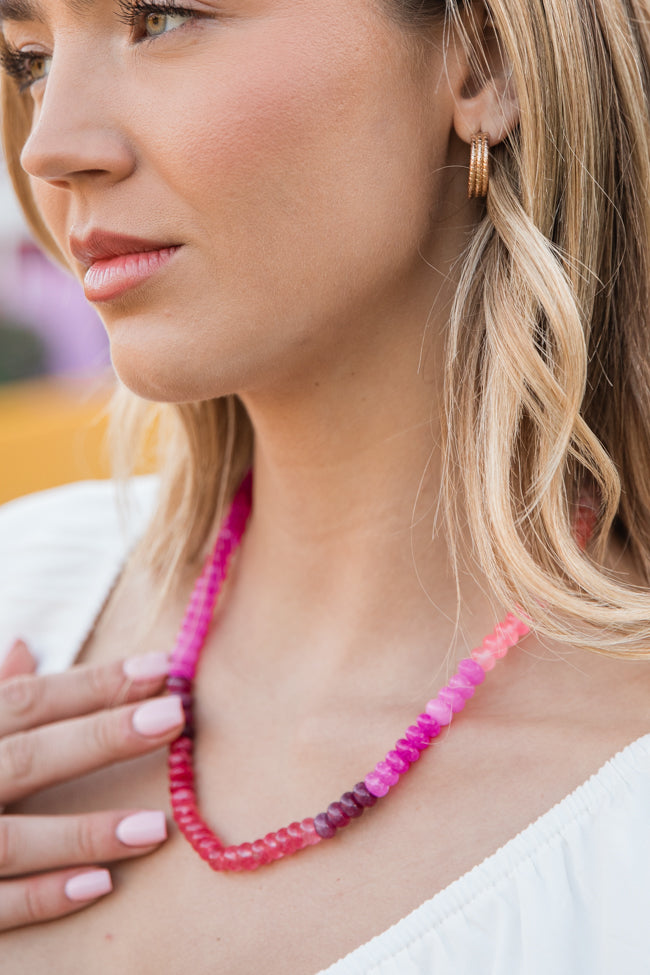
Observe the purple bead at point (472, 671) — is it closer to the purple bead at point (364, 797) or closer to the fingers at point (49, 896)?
the purple bead at point (364, 797)

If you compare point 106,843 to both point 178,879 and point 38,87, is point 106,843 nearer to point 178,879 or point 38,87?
point 178,879

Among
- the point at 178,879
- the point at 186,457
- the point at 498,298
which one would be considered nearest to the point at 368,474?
the point at 498,298

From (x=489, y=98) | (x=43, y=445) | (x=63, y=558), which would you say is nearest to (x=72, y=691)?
(x=63, y=558)

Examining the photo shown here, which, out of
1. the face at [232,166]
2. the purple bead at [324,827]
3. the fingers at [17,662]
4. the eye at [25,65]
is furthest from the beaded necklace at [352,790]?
the eye at [25,65]

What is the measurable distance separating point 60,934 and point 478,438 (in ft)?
3.00

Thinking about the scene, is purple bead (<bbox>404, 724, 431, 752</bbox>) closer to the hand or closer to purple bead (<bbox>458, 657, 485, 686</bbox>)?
purple bead (<bbox>458, 657, 485, 686</bbox>)

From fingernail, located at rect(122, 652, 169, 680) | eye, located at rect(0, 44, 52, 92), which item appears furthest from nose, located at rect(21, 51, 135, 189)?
fingernail, located at rect(122, 652, 169, 680)

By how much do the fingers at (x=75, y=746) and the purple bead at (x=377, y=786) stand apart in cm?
34

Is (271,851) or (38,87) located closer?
(271,851)

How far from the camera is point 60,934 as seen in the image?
4.84 feet

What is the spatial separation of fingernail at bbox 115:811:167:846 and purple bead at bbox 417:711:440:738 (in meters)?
0.40

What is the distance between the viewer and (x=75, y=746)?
1553 millimetres

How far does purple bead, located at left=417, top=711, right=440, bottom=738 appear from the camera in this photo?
4.74 feet

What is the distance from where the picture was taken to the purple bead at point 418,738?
1.44 metres
